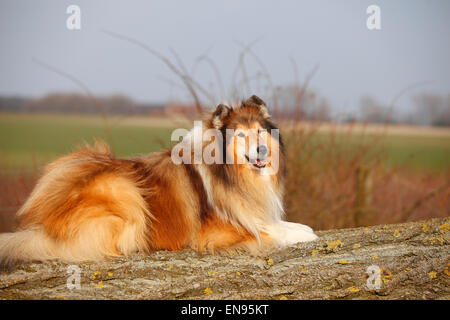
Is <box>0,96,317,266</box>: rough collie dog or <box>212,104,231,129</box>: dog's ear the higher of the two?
<box>212,104,231,129</box>: dog's ear

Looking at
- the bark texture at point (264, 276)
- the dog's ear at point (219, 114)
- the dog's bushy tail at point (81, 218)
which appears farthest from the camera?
the dog's ear at point (219, 114)

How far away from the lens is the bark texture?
329cm

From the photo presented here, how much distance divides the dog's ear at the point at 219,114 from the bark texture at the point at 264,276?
1.40 meters

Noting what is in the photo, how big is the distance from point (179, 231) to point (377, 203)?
543 cm

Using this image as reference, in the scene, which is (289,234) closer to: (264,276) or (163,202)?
(264,276)

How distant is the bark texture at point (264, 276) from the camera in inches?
130

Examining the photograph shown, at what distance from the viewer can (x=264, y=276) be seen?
346 cm

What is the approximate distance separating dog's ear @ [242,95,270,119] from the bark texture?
1.54m

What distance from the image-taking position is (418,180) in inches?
339

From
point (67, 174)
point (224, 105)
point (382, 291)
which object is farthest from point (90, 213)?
point (382, 291)

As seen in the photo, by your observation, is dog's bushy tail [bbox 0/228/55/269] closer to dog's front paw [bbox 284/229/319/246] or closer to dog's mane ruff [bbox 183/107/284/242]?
dog's mane ruff [bbox 183/107/284/242]

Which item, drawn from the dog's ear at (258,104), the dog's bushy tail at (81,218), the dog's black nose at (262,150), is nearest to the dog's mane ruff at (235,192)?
the dog's black nose at (262,150)

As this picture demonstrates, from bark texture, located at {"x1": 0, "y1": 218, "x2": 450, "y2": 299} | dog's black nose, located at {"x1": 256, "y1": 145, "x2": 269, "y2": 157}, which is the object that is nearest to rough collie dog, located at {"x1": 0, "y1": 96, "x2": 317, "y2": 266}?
dog's black nose, located at {"x1": 256, "y1": 145, "x2": 269, "y2": 157}

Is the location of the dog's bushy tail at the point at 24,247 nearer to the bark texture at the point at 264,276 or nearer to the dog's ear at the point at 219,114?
the bark texture at the point at 264,276
